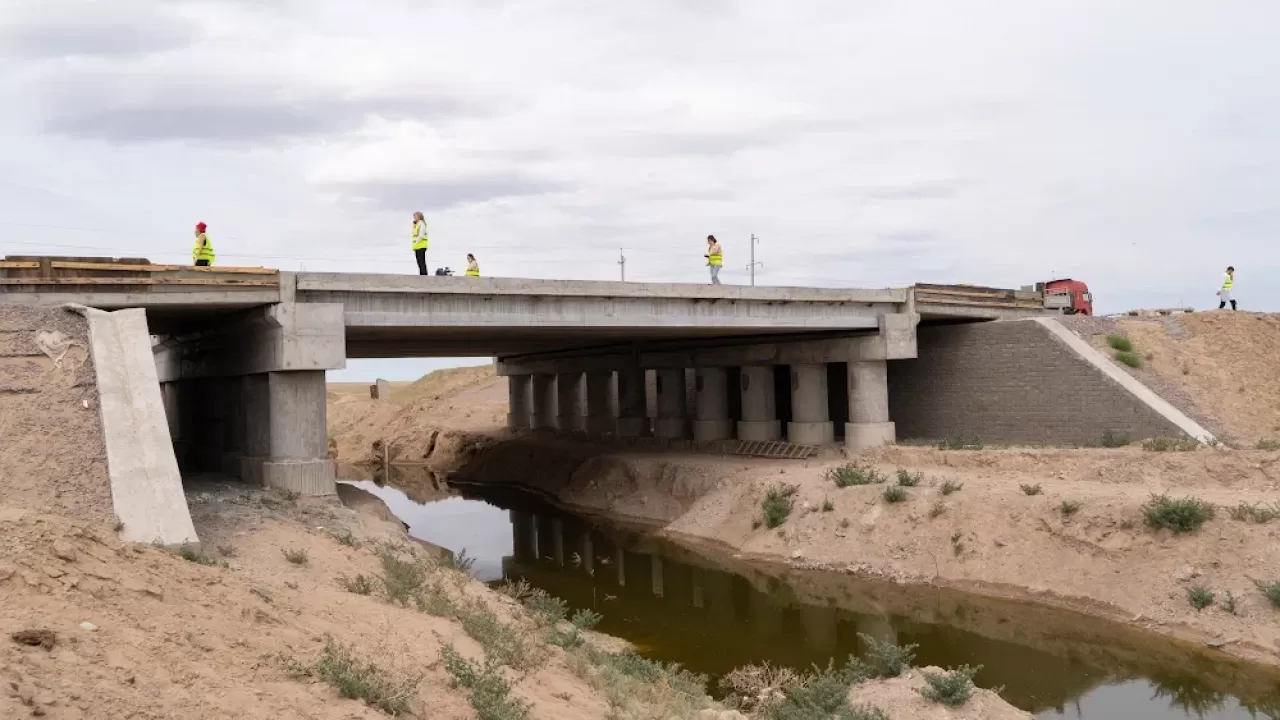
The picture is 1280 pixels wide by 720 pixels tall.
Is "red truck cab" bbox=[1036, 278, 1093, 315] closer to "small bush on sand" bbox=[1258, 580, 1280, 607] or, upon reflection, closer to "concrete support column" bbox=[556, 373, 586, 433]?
"concrete support column" bbox=[556, 373, 586, 433]

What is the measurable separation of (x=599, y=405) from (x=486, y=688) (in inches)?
1301

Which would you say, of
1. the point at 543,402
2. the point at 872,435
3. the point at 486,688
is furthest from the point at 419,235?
the point at 543,402

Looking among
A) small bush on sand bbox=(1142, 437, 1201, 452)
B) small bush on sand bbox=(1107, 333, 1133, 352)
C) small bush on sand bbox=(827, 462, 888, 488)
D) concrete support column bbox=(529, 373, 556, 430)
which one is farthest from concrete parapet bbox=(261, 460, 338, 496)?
concrete support column bbox=(529, 373, 556, 430)

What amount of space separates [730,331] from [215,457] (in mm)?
15114

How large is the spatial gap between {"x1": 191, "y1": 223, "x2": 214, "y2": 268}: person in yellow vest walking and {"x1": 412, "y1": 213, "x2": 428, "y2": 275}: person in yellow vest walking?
466cm

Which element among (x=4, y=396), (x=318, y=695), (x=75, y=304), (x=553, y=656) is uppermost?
(x=75, y=304)

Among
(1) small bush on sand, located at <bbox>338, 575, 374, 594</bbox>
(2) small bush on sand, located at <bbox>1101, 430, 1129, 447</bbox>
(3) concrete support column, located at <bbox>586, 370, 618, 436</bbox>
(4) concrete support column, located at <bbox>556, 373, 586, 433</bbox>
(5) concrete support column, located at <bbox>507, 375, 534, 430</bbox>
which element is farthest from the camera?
(5) concrete support column, located at <bbox>507, 375, 534, 430</bbox>

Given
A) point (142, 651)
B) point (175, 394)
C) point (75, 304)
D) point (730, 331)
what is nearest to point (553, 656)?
point (142, 651)

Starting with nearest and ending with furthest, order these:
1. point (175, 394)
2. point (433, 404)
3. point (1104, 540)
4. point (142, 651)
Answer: point (142, 651) → point (1104, 540) → point (175, 394) → point (433, 404)

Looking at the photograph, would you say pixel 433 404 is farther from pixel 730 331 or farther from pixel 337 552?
pixel 337 552

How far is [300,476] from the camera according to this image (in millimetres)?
20719

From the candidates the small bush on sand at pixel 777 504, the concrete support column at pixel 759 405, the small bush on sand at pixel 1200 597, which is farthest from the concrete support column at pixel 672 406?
the small bush on sand at pixel 1200 597

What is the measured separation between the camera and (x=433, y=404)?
6219cm

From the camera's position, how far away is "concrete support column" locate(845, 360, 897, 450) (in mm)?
29109
